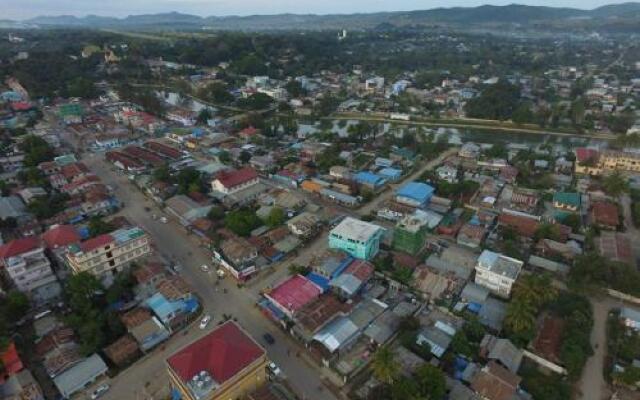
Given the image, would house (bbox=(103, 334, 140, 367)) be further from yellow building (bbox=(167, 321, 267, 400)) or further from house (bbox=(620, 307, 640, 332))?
house (bbox=(620, 307, 640, 332))

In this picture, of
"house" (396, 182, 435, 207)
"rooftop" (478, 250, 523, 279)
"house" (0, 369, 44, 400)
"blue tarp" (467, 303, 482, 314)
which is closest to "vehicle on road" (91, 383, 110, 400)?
"house" (0, 369, 44, 400)

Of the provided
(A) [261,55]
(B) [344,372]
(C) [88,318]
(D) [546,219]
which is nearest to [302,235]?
(B) [344,372]

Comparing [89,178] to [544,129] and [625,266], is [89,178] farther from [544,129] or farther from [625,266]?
[544,129]

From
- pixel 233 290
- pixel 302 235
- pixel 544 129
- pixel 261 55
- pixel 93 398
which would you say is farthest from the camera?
pixel 261 55

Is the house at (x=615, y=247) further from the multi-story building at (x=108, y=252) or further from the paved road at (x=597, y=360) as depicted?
the multi-story building at (x=108, y=252)

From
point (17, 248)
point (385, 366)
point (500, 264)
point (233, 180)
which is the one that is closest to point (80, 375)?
point (17, 248)
